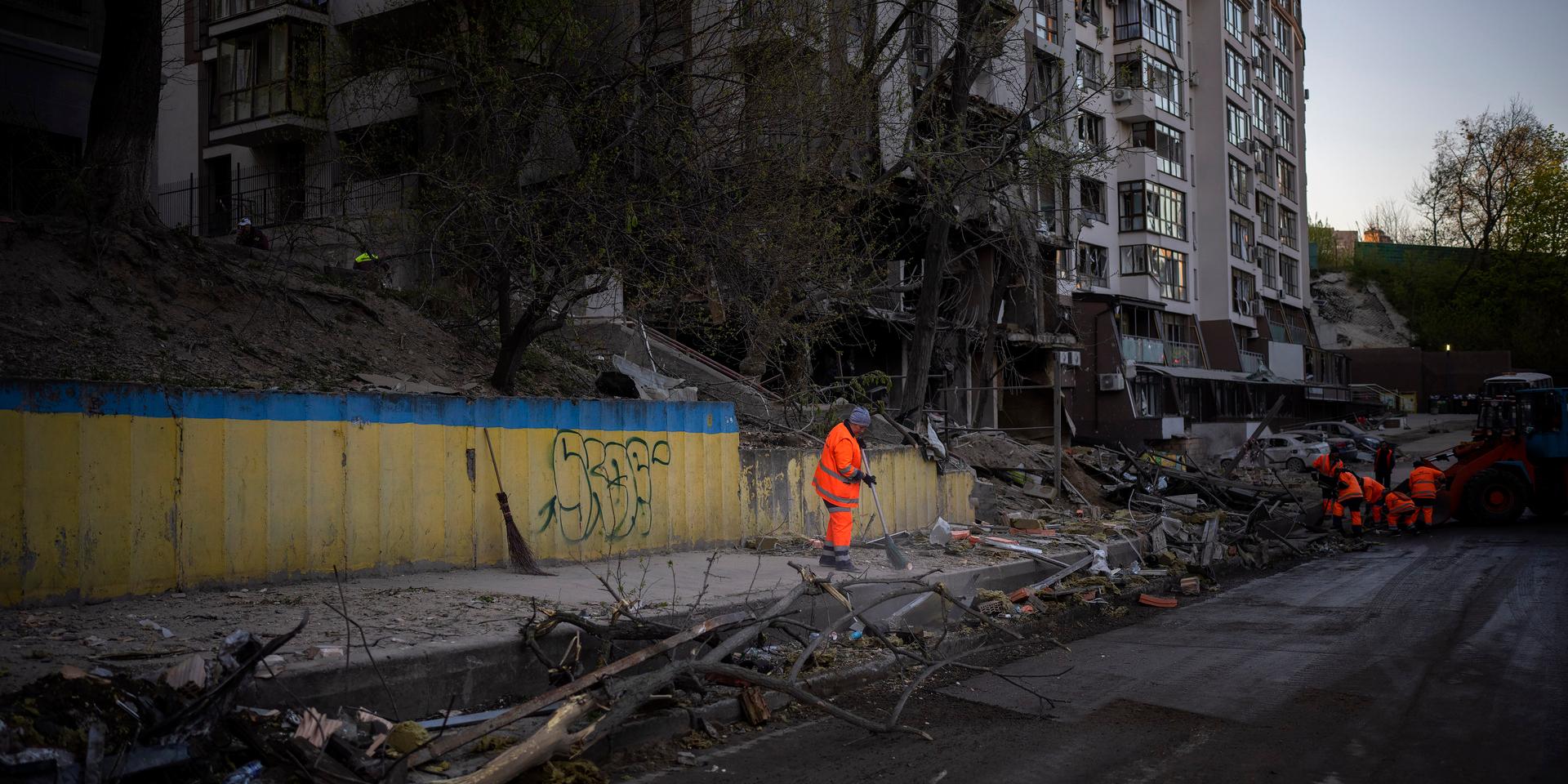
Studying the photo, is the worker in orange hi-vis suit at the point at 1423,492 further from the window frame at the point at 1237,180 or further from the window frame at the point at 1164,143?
the window frame at the point at 1237,180

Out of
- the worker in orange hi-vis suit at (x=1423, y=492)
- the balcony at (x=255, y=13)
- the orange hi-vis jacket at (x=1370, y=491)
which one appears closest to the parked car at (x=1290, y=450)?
the worker in orange hi-vis suit at (x=1423, y=492)

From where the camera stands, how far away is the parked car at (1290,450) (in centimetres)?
3738

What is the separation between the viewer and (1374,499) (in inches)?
763

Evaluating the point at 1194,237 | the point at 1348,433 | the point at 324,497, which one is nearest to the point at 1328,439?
the point at 1348,433

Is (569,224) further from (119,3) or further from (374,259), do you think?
(119,3)

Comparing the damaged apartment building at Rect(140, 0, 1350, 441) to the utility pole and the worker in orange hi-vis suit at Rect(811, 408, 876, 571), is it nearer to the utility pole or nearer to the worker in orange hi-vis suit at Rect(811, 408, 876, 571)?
the utility pole

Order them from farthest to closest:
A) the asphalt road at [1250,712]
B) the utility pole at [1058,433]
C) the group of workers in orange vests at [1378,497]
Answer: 1. the group of workers in orange vests at [1378,497]
2. the utility pole at [1058,433]
3. the asphalt road at [1250,712]

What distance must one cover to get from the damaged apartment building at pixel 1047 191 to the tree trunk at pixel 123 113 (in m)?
1.90

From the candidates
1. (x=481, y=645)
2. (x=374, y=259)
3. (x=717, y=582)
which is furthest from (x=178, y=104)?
(x=481, y=645)

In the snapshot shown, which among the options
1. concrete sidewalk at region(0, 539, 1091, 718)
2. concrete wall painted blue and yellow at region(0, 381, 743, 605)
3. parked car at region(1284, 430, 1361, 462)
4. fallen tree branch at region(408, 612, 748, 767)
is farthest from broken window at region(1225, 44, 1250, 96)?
fallen tree branch at region(408, 612, 748, 767)

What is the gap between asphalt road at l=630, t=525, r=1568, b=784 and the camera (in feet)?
17.2

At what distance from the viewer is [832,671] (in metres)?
7.50

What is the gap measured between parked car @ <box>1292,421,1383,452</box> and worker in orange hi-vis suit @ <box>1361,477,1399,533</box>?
2237cm

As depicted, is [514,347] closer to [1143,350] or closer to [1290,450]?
[1290,450]
